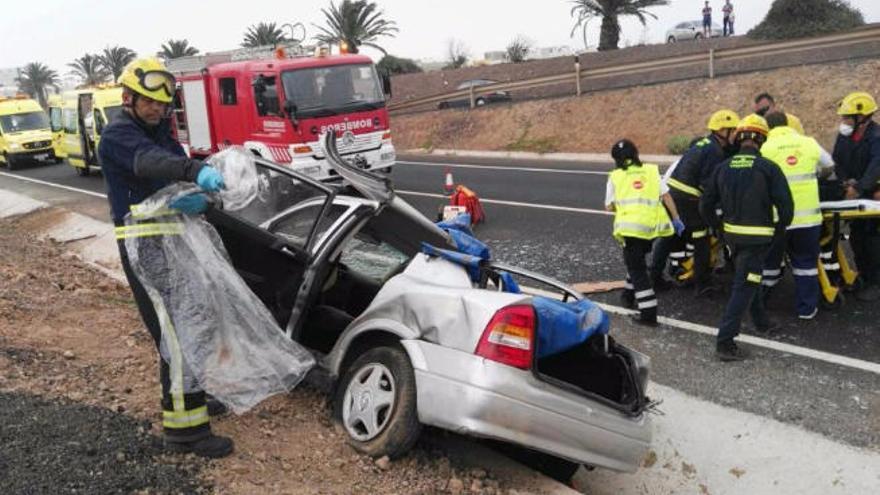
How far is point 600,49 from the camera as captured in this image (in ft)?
100

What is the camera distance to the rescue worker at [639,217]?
19.9 feet

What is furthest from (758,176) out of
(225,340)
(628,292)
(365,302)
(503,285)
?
(225,340)

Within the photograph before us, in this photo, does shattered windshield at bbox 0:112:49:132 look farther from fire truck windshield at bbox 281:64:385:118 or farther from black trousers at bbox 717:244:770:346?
black trousers at bbox 717:244:770:346

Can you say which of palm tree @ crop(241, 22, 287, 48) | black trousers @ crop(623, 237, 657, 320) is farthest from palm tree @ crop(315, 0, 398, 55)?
black trousers @ crop(623, 237, 657, 320)

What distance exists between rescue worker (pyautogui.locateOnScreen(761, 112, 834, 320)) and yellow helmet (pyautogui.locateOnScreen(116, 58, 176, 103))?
4602mm

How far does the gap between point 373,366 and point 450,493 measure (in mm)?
707

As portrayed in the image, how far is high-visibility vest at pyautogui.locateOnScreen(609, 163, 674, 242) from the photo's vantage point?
238 inches

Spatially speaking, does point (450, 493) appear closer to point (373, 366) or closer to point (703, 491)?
point (373, 366)

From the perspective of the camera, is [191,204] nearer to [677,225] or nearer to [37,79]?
[677,225]

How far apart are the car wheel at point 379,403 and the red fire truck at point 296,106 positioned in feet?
28.5

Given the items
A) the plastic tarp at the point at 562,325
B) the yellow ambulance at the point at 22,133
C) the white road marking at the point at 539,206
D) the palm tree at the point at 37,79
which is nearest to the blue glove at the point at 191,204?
the plastic tarp at the point at 562,325

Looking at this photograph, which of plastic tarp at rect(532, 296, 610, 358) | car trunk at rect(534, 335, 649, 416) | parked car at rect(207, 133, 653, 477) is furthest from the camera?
car trunk at rect(534, 335, 649, 416)

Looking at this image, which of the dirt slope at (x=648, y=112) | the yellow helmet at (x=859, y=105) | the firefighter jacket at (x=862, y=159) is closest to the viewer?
the firefighter jacket at (x=862, y=159)

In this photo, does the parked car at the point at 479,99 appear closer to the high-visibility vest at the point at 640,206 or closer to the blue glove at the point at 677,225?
the blue glove at the point at 677,225
